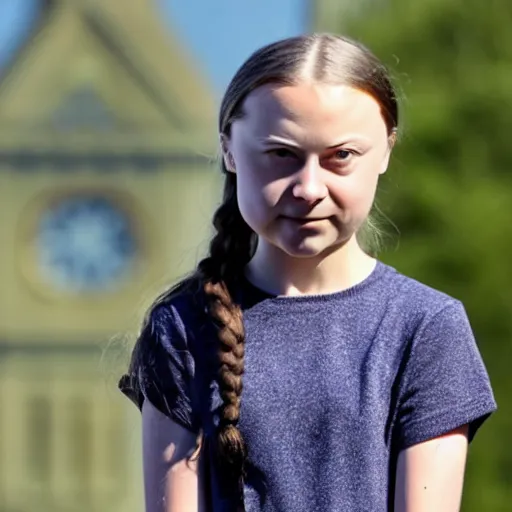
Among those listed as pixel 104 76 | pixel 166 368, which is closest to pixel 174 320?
pixel 166 368

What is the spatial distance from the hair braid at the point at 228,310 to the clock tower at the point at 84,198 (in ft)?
136

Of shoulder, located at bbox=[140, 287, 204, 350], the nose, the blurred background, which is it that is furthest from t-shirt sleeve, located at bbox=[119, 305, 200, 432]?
the blurred background

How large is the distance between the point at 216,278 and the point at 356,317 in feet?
0.56

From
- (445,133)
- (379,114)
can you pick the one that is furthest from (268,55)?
(445,133)

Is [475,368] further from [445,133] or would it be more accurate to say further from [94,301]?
[94,301]

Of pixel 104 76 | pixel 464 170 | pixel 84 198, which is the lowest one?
pixel 464 170

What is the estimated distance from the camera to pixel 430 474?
2277 millimetres

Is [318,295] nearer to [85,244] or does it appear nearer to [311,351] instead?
[311,351]


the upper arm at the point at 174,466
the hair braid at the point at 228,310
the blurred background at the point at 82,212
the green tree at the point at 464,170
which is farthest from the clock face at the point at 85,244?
the upper arm at the point at 174,466

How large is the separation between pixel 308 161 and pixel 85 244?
4450 centimetres

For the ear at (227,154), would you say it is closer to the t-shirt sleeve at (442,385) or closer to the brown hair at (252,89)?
the brown hair at (252,89)

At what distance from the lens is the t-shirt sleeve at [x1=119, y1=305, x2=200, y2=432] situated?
7.72 feet

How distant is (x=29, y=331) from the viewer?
45.1 metres

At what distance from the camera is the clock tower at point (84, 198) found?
44.7m
